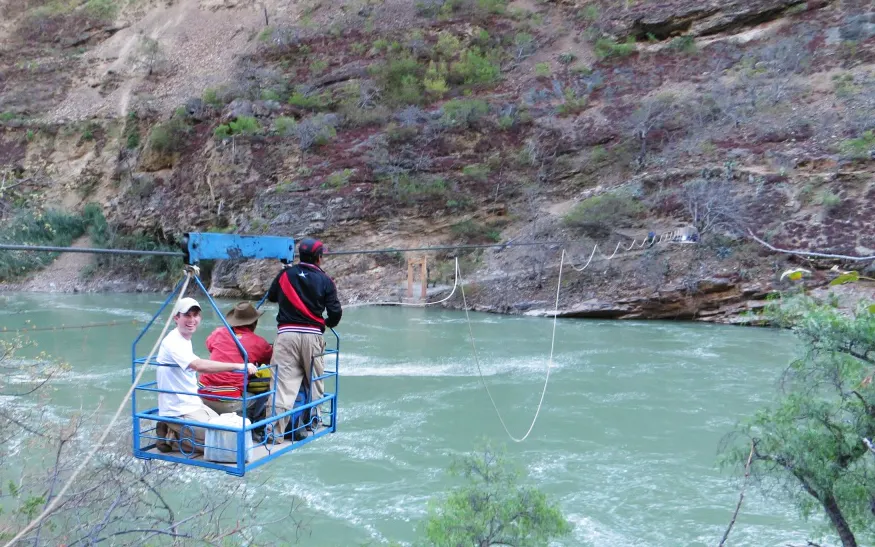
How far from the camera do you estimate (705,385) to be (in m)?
12.6

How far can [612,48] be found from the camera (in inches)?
1134

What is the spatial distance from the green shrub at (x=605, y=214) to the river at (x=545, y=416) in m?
3.33

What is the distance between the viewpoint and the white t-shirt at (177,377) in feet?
13.1

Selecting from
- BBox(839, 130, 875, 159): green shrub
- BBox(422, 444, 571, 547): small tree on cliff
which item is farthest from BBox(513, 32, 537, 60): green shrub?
BBox(422, 444, 571, 547): small tree on cliff

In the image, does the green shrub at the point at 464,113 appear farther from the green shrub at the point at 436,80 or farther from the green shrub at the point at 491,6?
the green shrub at the point at 491,6

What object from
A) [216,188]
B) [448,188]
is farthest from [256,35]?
[448,188]

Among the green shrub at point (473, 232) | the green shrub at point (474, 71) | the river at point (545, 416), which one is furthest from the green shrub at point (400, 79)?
the river at point (545, 416)

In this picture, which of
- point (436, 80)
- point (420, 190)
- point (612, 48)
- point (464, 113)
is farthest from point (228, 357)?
point (612, 48)

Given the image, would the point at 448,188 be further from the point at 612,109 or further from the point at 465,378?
the point at 465,378

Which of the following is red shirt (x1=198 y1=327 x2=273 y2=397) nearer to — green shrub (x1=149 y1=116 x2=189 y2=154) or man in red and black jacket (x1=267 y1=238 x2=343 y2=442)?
man in red and black jacket (x1=267 y1=238 x2=343 y2=442)

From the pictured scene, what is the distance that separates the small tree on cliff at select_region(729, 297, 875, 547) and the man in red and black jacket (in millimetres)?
Answer: 3259

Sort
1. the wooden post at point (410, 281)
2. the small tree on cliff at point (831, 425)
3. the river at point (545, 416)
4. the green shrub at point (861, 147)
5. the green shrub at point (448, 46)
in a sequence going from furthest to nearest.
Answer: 1. the green shrub at point (448, 46)
2. the wooden post at point (410, 281)
3. the green shrub at point (861, 147)
4. the river at point (545, 416)
5. the small tree on cliff at point (831, 425)

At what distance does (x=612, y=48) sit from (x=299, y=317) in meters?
27.1

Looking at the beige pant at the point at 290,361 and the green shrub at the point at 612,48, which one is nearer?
the beige pant at the point at 290,361
